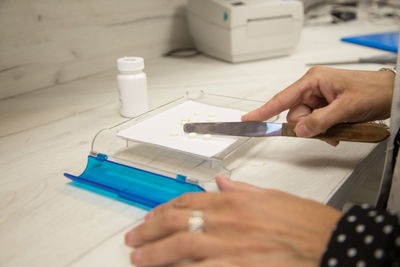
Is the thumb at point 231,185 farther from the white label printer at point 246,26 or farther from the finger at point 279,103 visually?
the white label printer at point 246,26

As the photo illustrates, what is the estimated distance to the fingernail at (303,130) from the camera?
62 centimetres

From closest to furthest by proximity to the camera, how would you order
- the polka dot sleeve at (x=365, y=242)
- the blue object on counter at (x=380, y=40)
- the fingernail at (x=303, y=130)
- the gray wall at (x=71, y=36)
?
the polka dot sleeve at (x=365, y=242)
the fingernail at (x=303, y=130)
the gray wall at (x=71, y=36)
the blue object on counter at (x=380, y=40)

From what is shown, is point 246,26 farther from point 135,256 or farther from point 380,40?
point 135,256

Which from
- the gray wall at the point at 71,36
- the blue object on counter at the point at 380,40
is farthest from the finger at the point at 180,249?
the blue object on counter at the point at 380,40

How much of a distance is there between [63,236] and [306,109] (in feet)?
1.60

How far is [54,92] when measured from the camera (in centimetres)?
104

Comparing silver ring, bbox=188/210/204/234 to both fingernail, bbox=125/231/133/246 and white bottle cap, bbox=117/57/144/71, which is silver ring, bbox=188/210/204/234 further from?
white bottle cap, bbox=117/57/144/71

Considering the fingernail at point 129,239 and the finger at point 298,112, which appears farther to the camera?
the finger at point 298,112

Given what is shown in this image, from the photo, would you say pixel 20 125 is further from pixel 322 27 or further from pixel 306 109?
pixel 322 27

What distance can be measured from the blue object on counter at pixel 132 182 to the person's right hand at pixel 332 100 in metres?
0.22

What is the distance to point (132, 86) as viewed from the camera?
2.67 ft

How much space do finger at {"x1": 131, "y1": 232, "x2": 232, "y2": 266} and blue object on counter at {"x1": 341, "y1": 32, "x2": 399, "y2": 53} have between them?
1.18 m

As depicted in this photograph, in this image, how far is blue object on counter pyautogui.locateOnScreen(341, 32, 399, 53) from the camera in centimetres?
135

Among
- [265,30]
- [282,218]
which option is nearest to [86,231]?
[282,218]
